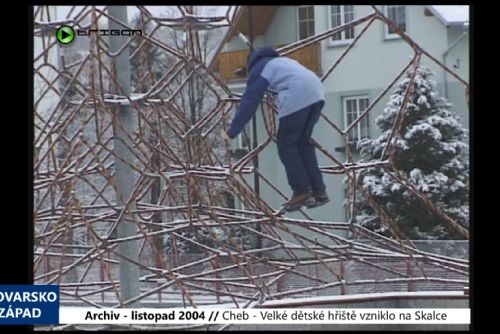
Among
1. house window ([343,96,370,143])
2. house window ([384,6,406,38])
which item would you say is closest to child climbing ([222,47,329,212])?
house window ([343,96,370,143])

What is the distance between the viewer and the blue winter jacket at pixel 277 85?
341 inches

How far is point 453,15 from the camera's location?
8.53m

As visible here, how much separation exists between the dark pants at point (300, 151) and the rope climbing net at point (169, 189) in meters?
0.08

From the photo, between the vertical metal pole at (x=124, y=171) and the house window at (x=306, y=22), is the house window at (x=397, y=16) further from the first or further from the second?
the vertical metal pole at (x=124, y=171)

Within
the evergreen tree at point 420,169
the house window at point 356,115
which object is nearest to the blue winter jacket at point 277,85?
the house window at point 356,115

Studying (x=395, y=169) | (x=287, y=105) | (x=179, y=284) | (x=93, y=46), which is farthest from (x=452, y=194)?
(x=93, y=46)

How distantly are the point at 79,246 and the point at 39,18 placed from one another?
1337 millimetres

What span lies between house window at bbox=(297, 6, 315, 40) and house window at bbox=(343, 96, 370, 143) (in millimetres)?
442

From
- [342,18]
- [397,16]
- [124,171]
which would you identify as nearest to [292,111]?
[342,18]

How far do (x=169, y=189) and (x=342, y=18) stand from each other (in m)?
1.41

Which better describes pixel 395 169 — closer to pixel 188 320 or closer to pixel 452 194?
Answer: pixel 452 194

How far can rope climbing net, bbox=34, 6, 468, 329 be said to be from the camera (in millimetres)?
8664

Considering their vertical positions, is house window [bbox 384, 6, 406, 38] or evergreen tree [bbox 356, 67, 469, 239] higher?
house window [bbox 384, 6, 406, 38]

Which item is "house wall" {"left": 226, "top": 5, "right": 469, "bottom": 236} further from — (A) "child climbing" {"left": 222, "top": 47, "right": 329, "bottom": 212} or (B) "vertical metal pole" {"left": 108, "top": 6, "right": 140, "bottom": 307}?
(B) "vertical metal pole" {"left": 108, "top": 6, "right": 140, "bottom": 307}
